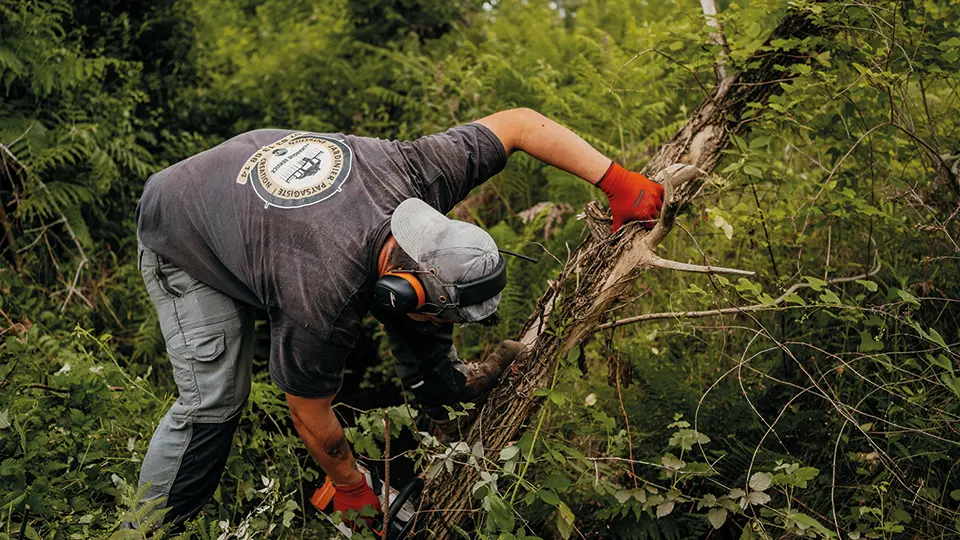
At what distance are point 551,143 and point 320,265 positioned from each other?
936 mm

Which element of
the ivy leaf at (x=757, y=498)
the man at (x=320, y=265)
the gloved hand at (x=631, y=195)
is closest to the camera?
the man at (x=320, y=265)

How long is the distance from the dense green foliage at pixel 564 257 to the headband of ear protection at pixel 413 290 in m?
0.46

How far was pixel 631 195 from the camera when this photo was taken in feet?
9.26

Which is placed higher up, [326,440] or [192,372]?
[192,372]

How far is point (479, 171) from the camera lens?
284 cm

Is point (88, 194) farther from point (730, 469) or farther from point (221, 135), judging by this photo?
point (730, 469)

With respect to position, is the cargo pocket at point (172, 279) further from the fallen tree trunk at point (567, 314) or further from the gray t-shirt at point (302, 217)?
the fallen tree trunk at point (567, 314)

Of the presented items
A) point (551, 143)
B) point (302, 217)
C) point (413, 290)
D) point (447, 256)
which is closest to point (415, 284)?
point (413, 290)

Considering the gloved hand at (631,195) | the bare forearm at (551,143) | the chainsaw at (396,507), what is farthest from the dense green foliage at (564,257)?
the bare forearm at (551,143)

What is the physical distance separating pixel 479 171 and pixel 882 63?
1.69m

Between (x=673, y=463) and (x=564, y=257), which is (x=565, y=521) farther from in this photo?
(x=564, y=257)

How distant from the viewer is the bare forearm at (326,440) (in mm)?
2777

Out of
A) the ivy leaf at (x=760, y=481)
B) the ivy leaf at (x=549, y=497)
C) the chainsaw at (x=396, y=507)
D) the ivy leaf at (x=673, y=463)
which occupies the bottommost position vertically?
the chainsaw at (x=396, y=507)

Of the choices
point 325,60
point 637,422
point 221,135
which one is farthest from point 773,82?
point 221,135
